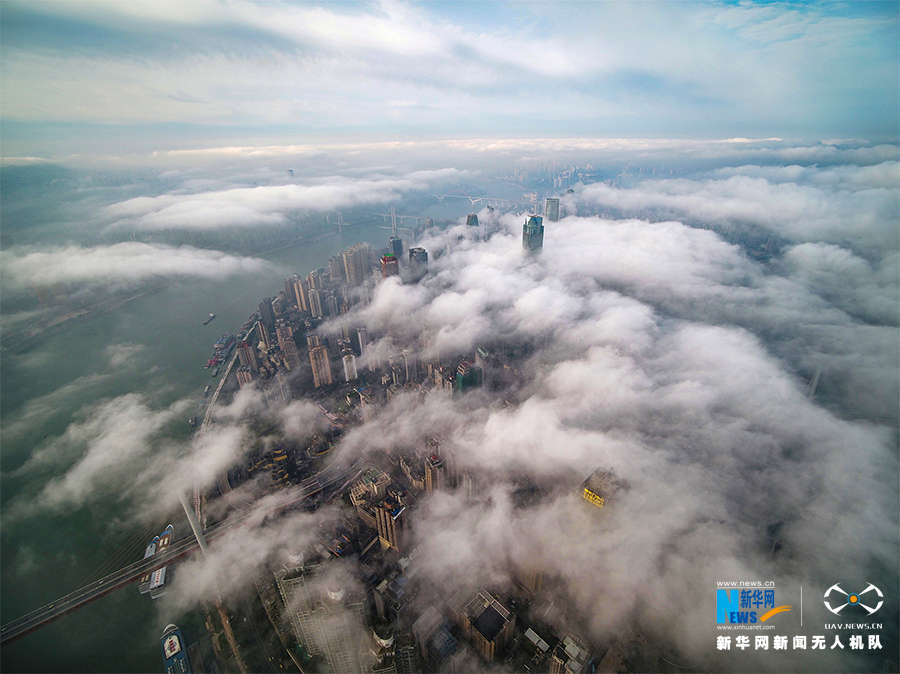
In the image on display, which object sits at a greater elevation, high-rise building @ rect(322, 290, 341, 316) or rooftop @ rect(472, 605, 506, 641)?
high-rise building @ rect(322, 290, 341, 316)

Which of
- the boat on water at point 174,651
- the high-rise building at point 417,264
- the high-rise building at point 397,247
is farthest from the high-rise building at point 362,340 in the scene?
the boat on water at point 174,651

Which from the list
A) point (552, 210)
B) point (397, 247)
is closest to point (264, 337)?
point (397, 247)

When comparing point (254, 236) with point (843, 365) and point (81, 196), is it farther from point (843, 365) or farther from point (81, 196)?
point (843, 365)

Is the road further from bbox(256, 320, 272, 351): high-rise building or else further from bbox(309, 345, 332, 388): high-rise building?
bbox(256, 320, 272, 351): high-rise building

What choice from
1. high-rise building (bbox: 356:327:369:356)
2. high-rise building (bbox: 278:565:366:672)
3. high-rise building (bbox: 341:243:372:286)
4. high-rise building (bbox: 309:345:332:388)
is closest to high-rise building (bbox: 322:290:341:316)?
high-rise building (bbox: 341:243:372:286)

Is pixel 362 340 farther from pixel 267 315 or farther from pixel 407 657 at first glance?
pixel 407 657

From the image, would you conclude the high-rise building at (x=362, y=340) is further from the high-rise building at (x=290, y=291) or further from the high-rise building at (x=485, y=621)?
the high-rise building at (x=485, y=621)
